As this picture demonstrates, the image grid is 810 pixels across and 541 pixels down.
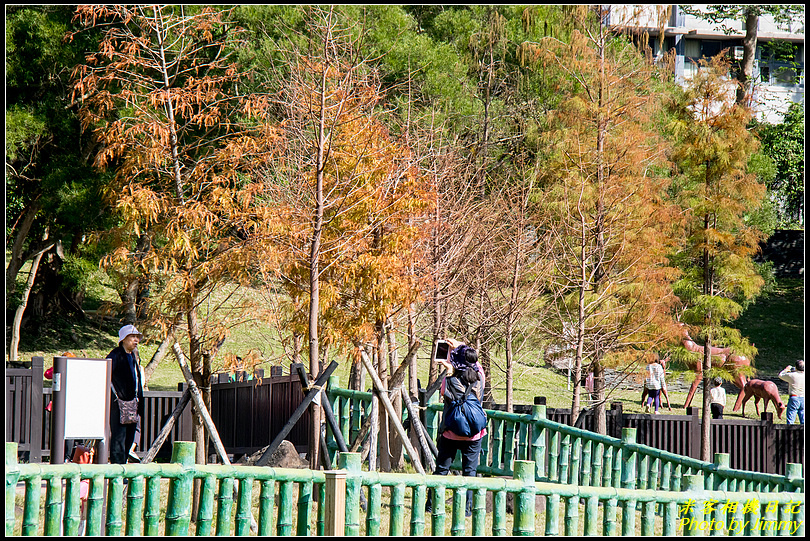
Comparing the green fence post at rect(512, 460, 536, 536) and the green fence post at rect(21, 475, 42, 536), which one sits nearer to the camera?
the green fence post at rect(21, 475, 42, 536)

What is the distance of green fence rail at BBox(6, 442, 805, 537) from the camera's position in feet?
14.0

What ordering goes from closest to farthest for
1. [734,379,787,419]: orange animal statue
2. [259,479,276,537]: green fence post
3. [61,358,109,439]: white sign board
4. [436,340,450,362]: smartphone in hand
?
[259,479,276,537]: green fence post < [61,358,109,439]: white sign board < [436,340,450,362]: smartphone in hand < [734,379,787,419]: orange animal statue

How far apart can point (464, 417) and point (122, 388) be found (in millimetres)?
3254

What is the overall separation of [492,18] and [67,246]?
1256 cm

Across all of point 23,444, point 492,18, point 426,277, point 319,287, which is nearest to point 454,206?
point 426,277

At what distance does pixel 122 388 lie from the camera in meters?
8.14

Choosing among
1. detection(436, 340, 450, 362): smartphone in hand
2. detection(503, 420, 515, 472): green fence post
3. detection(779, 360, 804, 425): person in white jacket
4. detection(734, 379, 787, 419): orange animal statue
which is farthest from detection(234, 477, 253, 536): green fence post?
detection(734, 379, 787, 419): orange animal statue

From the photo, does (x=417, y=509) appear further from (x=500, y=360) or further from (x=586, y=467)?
(x=500, y=360)

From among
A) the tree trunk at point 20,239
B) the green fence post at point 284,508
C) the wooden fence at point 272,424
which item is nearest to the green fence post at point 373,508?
the green fence post at point 284,508

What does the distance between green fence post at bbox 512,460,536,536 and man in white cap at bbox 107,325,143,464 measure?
14.2 feet

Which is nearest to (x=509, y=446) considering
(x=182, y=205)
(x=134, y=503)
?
(x=182, y=205)

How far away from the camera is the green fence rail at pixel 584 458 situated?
7465mm

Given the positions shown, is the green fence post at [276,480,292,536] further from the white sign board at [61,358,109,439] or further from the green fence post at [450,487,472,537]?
the white sign board at [61,358,109,439]

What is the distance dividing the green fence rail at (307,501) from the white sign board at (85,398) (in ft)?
4.89
